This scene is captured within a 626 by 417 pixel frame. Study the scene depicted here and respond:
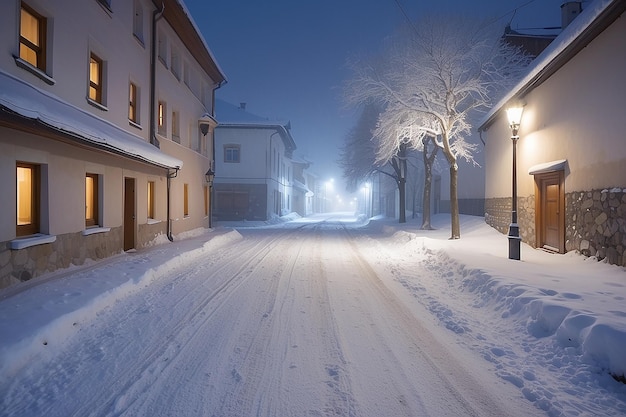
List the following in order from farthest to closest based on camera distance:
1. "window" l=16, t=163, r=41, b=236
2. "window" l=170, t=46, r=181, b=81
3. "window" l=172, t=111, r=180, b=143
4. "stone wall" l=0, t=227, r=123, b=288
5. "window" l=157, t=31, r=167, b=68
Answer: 1. "window" l=172, t=111, r=180, b=143
2. "window" l=170, t=46, r=181, b=81
3. "window" l=157, t=31, r=167, b=68
4. "window" l=16, t=163, r=41, b=236
5. "stone wall" l=0, t=227, r=123, b=288

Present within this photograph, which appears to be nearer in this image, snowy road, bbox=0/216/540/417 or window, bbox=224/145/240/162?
snowy road, bbox=0/216/540/417

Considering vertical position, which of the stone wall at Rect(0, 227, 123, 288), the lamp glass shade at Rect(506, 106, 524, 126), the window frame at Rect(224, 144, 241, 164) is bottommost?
the stone wall at Rect(0, 227, 123, 288)

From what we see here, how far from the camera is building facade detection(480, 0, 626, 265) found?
762 centimetres

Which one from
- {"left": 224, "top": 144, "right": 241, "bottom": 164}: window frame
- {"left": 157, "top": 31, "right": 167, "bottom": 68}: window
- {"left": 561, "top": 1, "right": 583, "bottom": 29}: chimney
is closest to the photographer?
{"left": 157, "top": 31, "right": 167, "bottom": 68}: window

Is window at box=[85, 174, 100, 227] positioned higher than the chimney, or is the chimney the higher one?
the chimney

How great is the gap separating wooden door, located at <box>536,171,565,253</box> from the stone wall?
39.3 ft

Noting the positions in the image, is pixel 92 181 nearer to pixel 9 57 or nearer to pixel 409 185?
pixel 9 57

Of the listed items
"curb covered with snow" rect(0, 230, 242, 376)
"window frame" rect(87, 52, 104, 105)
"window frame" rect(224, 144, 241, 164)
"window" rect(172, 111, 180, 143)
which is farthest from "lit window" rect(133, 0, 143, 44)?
"window frame" rect(224, 144, 241, 164)

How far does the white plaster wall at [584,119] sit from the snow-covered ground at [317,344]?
86.4 inches

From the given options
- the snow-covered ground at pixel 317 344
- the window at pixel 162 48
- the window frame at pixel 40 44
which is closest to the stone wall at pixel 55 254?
the snow-covered ground at pixel 317 344

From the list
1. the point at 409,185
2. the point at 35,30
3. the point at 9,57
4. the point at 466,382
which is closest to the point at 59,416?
the point at 466,382

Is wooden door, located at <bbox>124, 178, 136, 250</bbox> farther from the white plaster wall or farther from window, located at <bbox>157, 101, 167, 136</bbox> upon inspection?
the white plaster wall

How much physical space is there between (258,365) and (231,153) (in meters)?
29.7

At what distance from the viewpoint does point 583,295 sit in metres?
5.64
